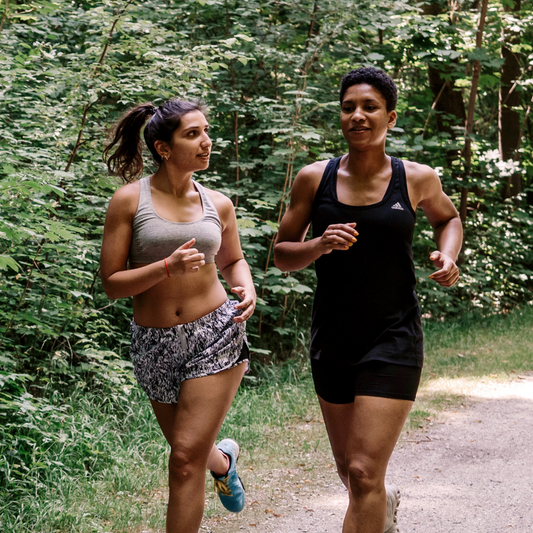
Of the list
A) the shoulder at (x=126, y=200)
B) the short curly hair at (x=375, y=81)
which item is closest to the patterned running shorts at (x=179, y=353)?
the shoulder at (x=126, y=200)

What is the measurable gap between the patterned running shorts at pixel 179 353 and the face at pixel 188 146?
742 mm

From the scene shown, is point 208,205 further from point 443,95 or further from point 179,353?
point 443,95

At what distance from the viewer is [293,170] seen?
759 centimetres

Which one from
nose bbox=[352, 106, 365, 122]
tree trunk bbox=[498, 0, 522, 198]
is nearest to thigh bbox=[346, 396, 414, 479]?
nose bbox=[352, 106, 365, 122]

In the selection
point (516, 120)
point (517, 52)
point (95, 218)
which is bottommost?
point (516, 120)

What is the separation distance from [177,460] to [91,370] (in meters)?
2.76

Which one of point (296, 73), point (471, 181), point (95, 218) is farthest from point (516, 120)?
point (95, 218)

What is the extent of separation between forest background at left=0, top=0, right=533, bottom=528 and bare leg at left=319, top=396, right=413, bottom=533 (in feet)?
6.46

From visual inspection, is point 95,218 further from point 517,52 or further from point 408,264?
point 517,52

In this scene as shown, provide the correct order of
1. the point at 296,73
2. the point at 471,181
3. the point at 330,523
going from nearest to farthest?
1. the point at 330,523
2. the point at 296,73
3. the point at 471,181

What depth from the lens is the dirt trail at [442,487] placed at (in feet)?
13.5

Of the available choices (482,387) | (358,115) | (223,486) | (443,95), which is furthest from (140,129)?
(443,95)

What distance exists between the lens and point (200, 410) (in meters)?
3.00

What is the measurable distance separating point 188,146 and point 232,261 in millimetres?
710
